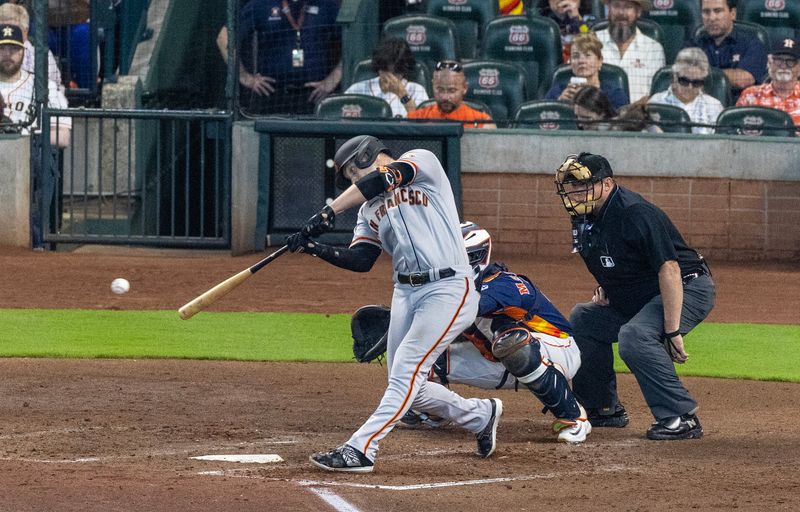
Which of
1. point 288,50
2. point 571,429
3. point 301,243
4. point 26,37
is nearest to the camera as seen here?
point 301,243

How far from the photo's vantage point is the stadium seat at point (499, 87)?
1396 cm

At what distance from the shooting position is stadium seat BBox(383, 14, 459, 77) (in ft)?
46.5

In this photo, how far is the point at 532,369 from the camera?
629 cm

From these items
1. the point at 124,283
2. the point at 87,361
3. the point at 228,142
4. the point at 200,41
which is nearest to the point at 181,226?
the point at 228,142

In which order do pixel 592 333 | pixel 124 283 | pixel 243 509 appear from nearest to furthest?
pixel 243 509, pixel 592 333, pixel 124 283

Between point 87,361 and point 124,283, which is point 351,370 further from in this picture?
point 124,283

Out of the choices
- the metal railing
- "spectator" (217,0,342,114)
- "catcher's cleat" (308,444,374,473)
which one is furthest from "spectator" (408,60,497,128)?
"catcher's cleat" (308,444,374,473)

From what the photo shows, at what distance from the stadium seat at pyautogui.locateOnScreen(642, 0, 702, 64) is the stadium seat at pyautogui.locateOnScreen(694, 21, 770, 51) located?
56 cm

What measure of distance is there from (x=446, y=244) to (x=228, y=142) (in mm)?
8164

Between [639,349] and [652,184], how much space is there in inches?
284

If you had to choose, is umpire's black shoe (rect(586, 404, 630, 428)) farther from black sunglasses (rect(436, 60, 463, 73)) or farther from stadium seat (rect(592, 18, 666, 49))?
stadium seat (rect(592, 18, 666, 49))

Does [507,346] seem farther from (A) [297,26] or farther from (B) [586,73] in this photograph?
(A) [297,26]

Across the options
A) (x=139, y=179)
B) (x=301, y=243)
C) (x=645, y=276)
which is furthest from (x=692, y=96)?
(x=301, y=243)

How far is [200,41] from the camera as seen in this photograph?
1570 centimetres
